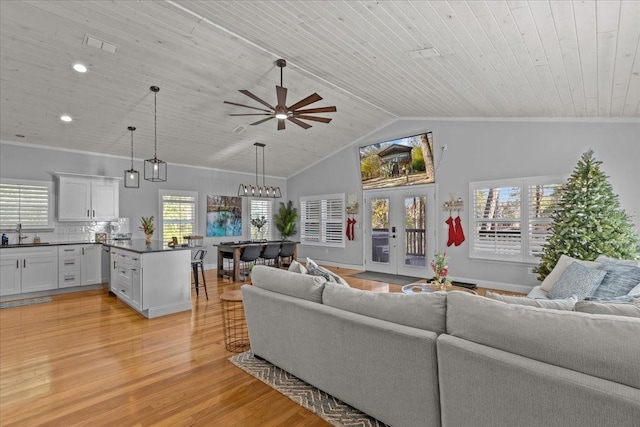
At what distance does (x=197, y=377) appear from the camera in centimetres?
285

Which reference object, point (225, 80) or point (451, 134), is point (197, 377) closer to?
point (225, 80)

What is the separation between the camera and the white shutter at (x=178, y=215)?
8125 millimetres

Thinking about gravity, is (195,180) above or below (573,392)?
above

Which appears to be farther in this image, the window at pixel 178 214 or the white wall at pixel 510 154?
the window at pixel 178 214

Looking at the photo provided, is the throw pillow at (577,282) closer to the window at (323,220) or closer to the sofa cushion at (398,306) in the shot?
the sofa cushion at (398,306)

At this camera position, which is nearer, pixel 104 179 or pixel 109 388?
pixel 109 388

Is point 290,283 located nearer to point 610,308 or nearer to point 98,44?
point 610,308

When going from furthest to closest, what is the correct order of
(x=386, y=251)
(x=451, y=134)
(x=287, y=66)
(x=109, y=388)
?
(x=386, y=251) → (x=451, y=134) → (x=287, y=66) → (x=109, y=388)

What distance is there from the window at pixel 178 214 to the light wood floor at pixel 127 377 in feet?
12.2

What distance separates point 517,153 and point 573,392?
560 centimetres

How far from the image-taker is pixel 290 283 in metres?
2.79

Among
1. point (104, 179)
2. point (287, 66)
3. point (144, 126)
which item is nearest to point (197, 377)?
point (287, 66)


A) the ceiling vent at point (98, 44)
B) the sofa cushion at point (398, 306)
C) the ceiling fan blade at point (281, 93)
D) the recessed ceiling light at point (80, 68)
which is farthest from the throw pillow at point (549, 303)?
the recessed ceiling light at point (80, 68)

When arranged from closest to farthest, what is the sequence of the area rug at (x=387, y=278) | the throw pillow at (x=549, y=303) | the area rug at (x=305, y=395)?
the throw pillow at (x=549, y=303)
the area rug at (x=305, y=395)
the area rug at (x=387, y=278)
